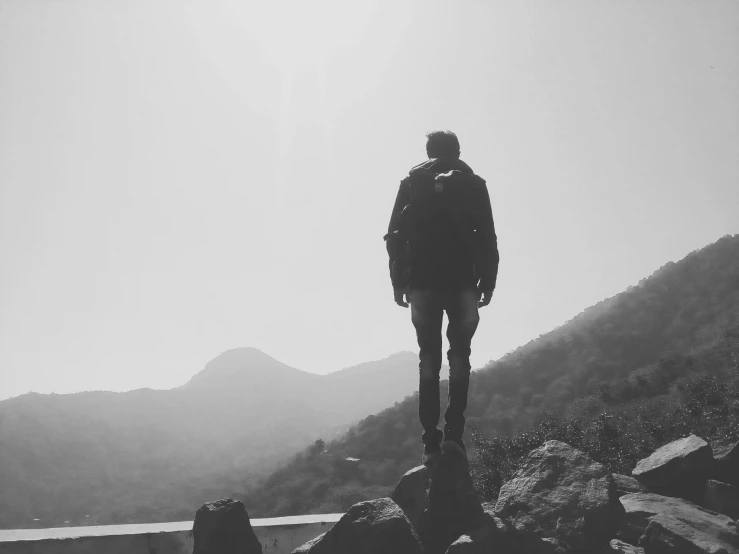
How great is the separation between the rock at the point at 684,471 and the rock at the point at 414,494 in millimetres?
1924

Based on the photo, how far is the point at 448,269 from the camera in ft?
12.8

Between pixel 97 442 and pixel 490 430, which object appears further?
pixel 97 442

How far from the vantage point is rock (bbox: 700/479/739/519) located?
3455 mm

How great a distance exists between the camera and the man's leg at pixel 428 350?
3.86 metres

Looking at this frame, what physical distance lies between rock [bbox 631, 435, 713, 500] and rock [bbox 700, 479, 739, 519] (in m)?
0.05

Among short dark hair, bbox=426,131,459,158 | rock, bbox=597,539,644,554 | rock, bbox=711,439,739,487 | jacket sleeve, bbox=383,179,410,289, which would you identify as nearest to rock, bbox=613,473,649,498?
rock, bbox=711,439,739,487

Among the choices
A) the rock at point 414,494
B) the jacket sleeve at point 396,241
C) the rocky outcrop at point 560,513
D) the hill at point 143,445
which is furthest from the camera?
the hill at point 143,445

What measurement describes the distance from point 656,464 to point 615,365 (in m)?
55.4

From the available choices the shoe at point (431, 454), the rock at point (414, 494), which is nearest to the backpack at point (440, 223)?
the shoe at point (431, 454)

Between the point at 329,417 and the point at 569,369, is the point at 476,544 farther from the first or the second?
the point at 329,417

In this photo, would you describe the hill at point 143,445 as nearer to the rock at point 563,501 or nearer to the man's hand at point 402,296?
the man's hand at point 402,296

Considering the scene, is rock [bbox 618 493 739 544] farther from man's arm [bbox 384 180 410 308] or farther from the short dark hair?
the short dark hair

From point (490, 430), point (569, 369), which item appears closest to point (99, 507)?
point (490, 430)

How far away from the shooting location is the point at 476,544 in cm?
261
